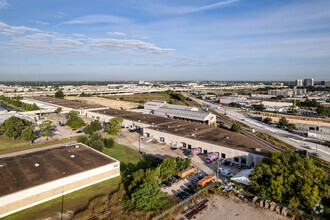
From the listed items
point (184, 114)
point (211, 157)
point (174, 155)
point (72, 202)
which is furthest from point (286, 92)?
point (72, 202)

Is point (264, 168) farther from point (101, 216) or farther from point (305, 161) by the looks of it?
point (101, 216)

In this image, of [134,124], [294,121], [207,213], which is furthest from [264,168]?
[294,121]

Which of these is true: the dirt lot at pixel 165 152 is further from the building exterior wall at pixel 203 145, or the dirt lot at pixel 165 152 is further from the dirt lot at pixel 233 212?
the dirt lot at pixel 233 212

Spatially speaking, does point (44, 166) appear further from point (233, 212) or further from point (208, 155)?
point (208, 155)

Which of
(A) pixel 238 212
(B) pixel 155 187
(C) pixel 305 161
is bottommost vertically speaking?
(A) pixel 238 212

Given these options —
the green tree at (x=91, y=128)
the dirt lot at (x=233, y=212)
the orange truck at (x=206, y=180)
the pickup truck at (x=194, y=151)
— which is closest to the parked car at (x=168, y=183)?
the orange truck at (x=206, y=180)

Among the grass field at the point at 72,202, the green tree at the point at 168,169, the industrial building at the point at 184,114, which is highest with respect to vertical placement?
the industrial building at the point at 184,114
